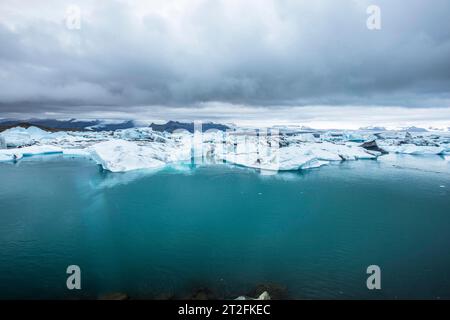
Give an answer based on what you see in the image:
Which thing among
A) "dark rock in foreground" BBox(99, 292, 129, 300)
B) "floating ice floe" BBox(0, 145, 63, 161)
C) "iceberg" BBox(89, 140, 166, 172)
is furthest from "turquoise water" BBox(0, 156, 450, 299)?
"floating ice floe" BBox(0, 145, 63, 161)

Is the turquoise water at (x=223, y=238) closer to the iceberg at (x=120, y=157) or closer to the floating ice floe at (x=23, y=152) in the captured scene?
the iceberg at (x=120, y=157)

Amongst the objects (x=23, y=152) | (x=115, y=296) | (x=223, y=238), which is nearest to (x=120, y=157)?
(x=223, y=238)

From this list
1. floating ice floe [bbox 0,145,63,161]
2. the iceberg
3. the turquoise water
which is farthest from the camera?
floating ice floe [bbox 0,145,63,161]

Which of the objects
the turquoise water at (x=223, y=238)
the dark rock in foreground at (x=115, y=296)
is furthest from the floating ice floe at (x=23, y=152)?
the dark rock in foreground at (x=115, y=296)

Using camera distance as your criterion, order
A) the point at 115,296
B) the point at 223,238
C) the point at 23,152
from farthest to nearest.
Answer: the point at 23,152, the point at 223,238, the point at 115,296

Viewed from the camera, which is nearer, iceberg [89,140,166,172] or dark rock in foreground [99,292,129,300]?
dark rock in foreground [99,292,129,300]

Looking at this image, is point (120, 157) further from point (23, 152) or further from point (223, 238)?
point (23, 152)

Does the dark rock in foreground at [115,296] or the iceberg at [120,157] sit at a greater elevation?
the iceberg at [120,157]

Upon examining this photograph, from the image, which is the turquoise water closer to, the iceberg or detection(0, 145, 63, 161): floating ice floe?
the iceberg

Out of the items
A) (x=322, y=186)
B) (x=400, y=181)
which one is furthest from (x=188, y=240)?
(x=400, y=181)
